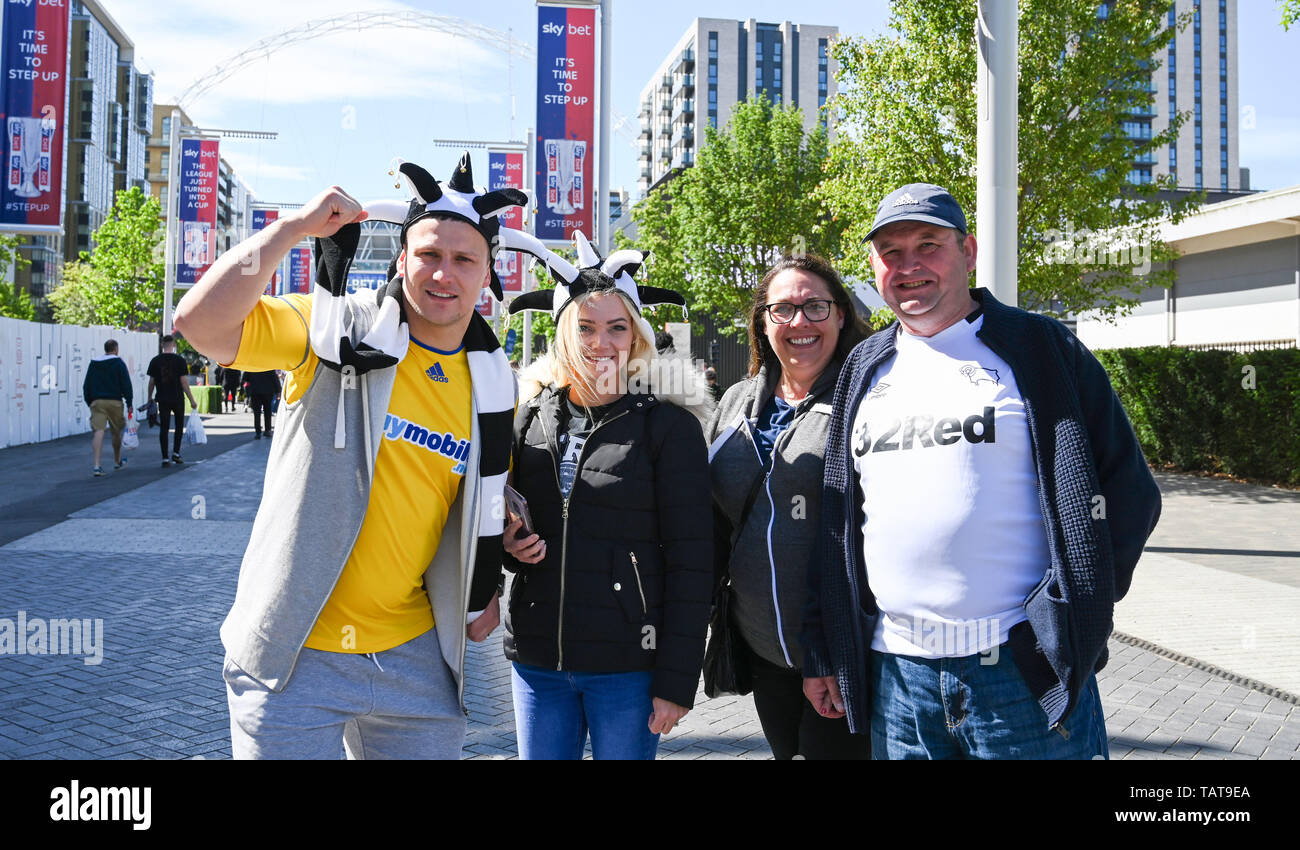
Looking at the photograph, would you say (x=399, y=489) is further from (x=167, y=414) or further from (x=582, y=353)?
(x=167, y=414)

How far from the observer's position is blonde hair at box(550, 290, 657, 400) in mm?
2973

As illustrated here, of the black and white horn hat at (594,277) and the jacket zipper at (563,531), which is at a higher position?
the black and white horn hat at (594,277)

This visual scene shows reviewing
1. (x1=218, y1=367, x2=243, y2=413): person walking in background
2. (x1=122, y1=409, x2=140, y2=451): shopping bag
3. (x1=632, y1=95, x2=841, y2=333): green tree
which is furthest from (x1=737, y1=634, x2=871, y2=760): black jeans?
(x1=218, y1=367, x2=243, y2=413): person walking in background

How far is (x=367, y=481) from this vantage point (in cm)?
243

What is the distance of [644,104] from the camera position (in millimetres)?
124688

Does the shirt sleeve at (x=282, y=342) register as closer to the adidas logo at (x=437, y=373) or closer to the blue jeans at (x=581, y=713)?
the adidas logo at (x=437, y=373)

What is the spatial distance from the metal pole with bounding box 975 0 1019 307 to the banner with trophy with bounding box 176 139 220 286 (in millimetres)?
19588

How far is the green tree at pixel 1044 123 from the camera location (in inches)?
562

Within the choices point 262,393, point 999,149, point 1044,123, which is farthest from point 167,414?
point 1044,123

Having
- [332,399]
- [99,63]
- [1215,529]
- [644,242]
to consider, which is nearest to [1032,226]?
[1215,529]
